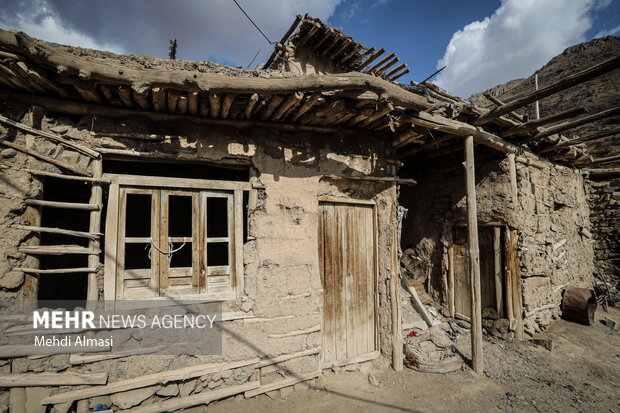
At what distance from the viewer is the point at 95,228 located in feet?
A: 9.95

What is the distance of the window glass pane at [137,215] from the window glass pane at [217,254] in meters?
1.31

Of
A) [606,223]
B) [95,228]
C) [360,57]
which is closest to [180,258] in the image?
[95,228]

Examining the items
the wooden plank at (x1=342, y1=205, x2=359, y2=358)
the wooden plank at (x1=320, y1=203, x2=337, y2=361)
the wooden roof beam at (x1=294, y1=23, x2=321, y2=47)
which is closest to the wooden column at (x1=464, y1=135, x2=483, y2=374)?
the wooden plank at (x1=342, y1=205, x2=359, y2=358)

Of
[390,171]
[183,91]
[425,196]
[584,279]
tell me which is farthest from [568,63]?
[183,91]

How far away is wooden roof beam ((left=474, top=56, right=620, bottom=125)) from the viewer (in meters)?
2.91

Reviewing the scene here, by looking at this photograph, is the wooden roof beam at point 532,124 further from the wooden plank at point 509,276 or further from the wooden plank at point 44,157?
the wooden plank at point 44,157

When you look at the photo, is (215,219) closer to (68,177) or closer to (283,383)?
(68,177)

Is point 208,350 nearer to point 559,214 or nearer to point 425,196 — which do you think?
point 425,196

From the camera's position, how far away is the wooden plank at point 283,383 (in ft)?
11.1

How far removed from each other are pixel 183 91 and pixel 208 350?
2.73 metres

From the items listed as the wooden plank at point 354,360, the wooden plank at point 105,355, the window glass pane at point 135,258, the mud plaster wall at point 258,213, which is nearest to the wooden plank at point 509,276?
the mud plaster wall at point 258,213

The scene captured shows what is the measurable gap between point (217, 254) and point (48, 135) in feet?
13.7

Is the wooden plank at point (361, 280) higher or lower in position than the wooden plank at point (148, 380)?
higher

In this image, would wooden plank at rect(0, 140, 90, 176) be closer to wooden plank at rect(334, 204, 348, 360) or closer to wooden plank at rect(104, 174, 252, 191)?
wooden plank at rect(104, 174, 252, 191)
